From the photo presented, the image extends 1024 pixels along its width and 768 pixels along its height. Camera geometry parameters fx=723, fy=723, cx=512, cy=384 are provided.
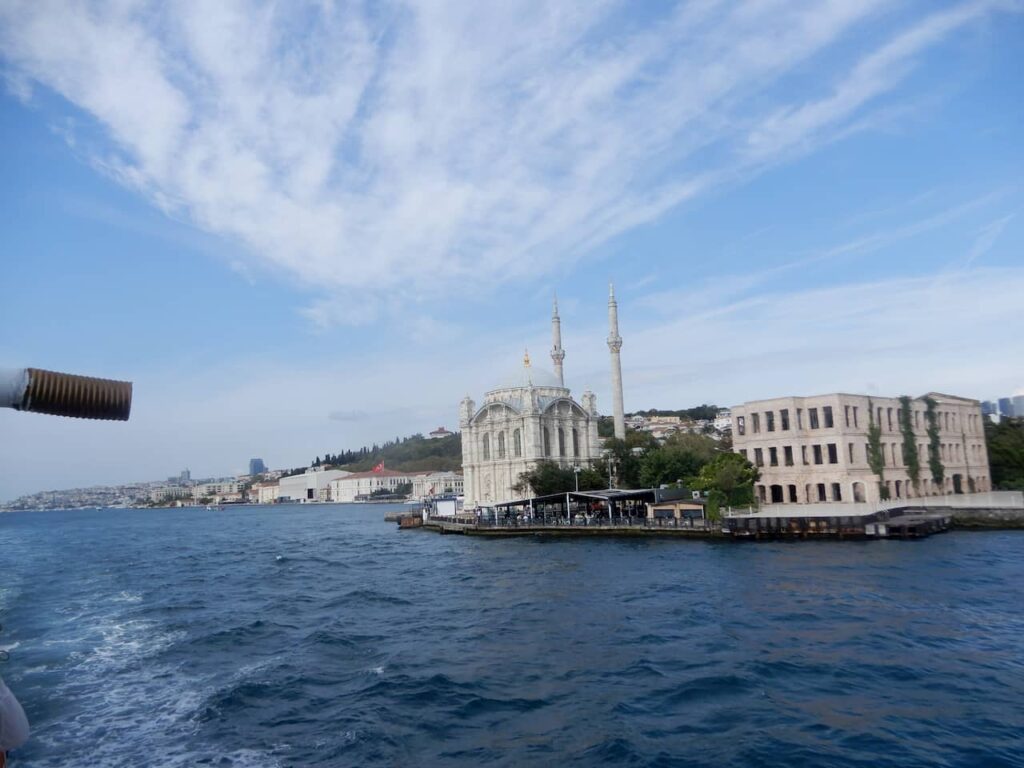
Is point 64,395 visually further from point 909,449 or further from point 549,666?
point 909,449

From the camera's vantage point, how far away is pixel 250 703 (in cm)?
1325

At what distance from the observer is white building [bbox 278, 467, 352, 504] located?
570 feet

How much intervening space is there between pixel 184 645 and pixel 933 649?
1773 cm

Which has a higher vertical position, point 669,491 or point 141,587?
point 669,491

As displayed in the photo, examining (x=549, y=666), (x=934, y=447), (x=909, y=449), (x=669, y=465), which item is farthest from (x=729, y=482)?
(x=549, y=666)

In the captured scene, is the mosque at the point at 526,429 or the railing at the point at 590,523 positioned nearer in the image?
the railing at the point at 590,523

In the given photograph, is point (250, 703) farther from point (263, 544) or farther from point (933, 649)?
point (263, 544)

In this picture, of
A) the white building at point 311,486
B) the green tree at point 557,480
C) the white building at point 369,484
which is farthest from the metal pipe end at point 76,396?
the white building at point 311,486

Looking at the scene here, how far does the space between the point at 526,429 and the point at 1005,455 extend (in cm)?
3888

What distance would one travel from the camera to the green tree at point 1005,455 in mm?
54312

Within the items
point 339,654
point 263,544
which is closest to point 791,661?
point 339,654

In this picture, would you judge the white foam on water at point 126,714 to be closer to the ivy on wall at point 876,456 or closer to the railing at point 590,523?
the railing at point 590,523

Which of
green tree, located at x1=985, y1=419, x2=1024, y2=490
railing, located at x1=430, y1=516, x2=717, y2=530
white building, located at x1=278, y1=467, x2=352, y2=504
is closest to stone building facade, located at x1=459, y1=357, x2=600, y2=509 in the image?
railing, located at x1=430, y1=516, x2=717, y2=530

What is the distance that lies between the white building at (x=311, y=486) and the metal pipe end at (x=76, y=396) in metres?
176
